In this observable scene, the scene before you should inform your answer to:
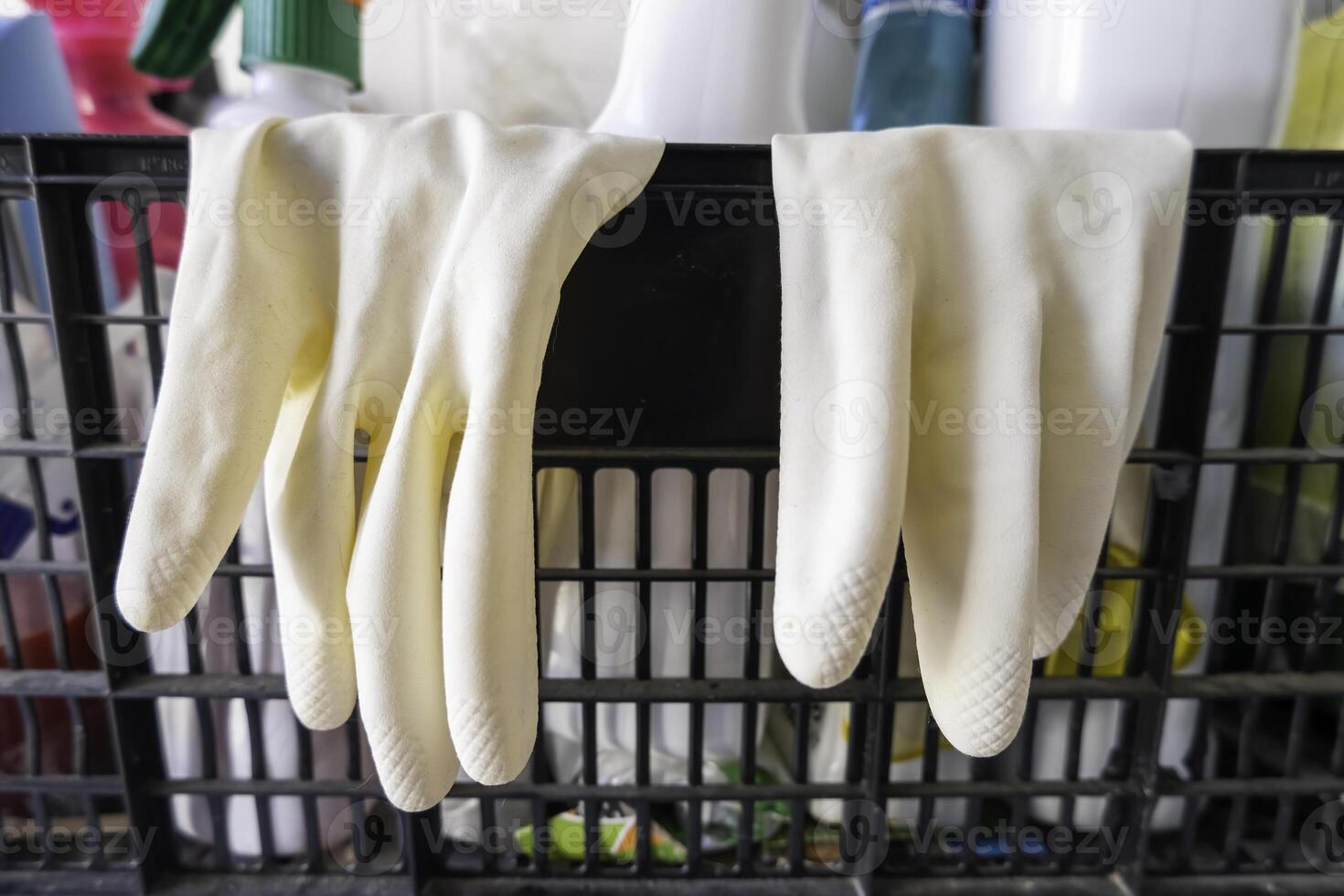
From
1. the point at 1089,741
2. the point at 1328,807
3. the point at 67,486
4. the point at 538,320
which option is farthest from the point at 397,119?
the point at 1328,807

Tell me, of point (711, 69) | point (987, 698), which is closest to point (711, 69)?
point (711, 69)

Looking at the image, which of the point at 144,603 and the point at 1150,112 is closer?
the point at 144,603

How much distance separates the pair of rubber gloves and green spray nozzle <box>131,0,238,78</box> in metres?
0.26

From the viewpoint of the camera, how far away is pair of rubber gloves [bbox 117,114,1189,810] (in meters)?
0.33

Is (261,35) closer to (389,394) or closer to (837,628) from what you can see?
(389,394)

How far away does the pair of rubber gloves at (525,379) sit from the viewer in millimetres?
326

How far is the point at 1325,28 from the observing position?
487 mm

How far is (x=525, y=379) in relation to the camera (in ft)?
1.10

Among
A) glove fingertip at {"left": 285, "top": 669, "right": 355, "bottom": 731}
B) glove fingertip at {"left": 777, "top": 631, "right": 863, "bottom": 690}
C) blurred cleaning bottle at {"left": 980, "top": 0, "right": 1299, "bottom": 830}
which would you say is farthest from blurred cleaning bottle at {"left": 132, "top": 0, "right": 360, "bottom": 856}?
Result: blurred cleaning bottle at {"left": 980, "top": 0, "right": 1299, "bottom": 830}

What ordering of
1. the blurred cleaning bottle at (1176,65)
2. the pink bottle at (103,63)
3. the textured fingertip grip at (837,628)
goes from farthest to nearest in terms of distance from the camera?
the pink bottle at (103,63)
the blurred cleaning bottle at (1176,65)
the textured fingertip grip at (837,628)

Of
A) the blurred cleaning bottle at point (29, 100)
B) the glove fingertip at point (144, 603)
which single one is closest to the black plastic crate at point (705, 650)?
the blurred cleaning bottle at point (29, 100)

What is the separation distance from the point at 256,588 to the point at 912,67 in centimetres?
57

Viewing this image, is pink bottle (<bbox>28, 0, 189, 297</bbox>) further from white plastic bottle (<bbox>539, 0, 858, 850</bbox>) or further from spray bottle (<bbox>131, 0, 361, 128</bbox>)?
white plastic bottle (<bbox>539, 0, 858, 850</bbox>)

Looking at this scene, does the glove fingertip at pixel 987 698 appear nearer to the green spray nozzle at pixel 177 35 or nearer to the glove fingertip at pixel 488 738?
the glove fingertip at pixel 488 738
